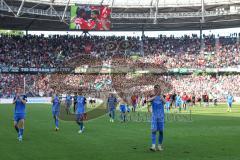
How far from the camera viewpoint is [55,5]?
74.8 m

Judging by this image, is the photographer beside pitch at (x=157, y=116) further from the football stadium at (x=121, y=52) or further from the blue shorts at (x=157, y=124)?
the football stadium at (x=121, y=52)

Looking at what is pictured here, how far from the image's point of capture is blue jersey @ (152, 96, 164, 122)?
17.2m


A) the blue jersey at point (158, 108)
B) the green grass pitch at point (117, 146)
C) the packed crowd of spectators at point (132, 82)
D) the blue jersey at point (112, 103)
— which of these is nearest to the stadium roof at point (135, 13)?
the packed crowd of spectators at point (132, 82)

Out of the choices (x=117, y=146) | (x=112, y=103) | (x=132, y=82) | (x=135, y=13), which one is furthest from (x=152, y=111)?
(x=135, y=13)

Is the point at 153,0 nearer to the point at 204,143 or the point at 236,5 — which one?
the point at 236,5

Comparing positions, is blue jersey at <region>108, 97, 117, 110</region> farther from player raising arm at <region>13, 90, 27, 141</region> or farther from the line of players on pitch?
player raising arm at <region>13, 90, 27, 141</region>

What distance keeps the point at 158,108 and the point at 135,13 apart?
66.4 meters

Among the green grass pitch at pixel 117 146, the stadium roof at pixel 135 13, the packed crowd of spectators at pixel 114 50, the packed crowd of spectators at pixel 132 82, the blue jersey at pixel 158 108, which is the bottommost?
the green grass pitch at pixel 117 146

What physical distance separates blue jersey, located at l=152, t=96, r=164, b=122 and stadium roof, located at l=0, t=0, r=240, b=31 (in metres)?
54.6

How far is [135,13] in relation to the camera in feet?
271

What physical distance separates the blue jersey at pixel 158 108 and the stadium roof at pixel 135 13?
54611mm

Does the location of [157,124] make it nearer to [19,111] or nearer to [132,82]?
[19,111]

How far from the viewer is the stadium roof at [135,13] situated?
2906 inches

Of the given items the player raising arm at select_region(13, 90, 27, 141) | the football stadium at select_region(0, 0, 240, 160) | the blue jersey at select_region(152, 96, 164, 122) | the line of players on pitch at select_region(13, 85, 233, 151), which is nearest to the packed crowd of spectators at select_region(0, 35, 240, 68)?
the football stadium at select_region(0, 0, 240, 160)
